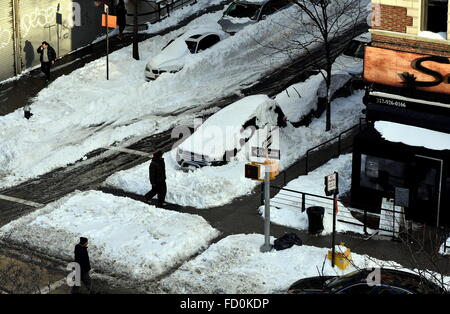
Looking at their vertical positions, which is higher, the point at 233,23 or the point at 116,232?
the point at 233,23

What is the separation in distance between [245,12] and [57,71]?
868 cm

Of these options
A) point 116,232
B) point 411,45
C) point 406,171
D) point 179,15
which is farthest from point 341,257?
point 179,15

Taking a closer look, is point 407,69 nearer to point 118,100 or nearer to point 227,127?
point 227,127

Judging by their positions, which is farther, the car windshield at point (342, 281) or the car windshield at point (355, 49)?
the car windshield at point (355, 49)

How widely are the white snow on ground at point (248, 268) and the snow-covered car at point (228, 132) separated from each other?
15.7 ft

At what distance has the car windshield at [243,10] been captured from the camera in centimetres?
4069

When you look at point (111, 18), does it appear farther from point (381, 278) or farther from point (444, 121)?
point (381, 278)

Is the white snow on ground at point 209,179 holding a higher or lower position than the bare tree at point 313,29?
lower

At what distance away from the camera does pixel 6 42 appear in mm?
37344

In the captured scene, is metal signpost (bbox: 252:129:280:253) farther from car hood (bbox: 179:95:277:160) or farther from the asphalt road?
car hood (bbox: 179:95:277:160)

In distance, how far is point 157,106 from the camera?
112 feet

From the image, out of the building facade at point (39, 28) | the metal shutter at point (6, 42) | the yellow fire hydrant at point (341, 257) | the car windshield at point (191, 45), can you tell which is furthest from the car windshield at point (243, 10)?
the yellow fire hydrant at point (341, 257)

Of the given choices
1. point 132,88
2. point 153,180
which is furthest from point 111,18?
point 153,180

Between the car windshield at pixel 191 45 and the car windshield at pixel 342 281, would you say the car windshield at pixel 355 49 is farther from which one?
the car windshield at pixel 342 281
